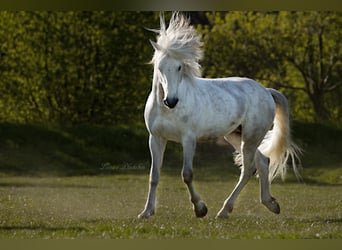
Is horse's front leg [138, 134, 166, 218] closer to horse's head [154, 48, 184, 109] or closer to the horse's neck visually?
the horse's neck

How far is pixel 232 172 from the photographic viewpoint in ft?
66.1

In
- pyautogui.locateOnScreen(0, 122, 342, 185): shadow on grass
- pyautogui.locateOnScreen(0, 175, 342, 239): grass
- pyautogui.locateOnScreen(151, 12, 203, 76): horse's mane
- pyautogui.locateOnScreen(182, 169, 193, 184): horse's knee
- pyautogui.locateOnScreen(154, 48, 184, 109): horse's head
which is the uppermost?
pyautogui.locateOnScreen(151, 12, 203, 76): horse's mane

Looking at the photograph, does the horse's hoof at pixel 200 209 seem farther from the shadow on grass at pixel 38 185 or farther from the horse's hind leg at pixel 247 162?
the shadow on grass at pixel 38 185

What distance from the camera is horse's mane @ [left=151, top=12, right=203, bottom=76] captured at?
9.67 meters

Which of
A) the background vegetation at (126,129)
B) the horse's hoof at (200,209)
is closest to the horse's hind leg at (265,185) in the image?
the background vegetation at (126,129)

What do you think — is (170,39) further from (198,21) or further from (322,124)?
(198,21)

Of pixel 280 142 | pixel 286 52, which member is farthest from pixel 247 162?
pixel 286 52

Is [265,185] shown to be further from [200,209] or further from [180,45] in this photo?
[180,45]

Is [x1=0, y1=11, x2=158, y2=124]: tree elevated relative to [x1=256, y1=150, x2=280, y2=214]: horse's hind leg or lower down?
lower down

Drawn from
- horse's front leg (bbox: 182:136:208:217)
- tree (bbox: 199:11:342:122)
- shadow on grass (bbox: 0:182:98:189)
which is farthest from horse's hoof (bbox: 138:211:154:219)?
tree (bbox: 199:11:342:122)

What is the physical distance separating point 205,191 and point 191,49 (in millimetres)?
7151

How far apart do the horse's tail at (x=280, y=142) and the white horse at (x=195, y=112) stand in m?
0.03

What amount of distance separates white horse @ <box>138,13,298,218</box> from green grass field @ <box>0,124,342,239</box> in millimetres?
587

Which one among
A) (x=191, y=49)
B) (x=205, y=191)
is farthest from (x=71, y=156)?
(x=191, y=49)
